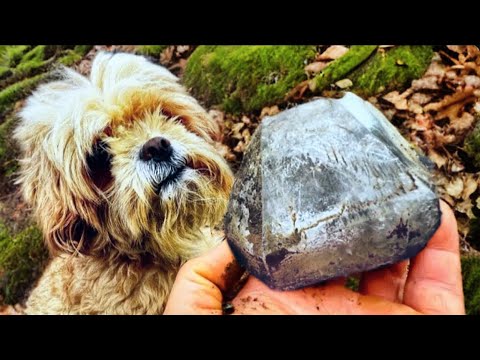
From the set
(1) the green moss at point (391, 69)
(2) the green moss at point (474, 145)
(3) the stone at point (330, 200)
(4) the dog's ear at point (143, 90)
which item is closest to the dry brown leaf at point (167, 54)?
(4) the dog's ear at point (143, 90)

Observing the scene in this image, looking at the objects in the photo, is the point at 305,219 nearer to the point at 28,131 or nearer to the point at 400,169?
the point at 400,169

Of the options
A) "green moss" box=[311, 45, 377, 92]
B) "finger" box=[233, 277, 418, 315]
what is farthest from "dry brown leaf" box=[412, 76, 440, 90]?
"finger" box=[233, 277, 418, 315]

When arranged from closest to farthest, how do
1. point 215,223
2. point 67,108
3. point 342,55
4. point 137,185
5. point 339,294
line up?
point 339,294 < point 137,185 < point 67,108 < point 215,223 < point 342,55

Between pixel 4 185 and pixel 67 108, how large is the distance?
37.5 inches

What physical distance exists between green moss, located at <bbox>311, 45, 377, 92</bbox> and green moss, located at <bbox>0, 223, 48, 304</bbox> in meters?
2.23

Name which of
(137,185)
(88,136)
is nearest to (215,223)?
(137,185)

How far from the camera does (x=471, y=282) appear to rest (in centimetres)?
289

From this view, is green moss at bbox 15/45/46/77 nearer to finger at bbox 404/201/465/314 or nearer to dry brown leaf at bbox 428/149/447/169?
dry brown leaf at bbox 428/149/447/169

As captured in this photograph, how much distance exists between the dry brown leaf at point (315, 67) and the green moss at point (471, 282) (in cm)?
162

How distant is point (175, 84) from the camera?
306cm

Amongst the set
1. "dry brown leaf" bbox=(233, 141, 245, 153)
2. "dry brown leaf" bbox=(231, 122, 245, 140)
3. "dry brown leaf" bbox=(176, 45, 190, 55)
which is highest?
"dry brown leaf" bbox=(176, 45, 190, 55)

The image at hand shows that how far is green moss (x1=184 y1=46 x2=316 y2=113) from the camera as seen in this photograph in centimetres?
355

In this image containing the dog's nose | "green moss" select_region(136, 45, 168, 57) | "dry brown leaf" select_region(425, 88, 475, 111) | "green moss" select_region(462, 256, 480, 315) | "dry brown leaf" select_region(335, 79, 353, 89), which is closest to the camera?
the dog's nose

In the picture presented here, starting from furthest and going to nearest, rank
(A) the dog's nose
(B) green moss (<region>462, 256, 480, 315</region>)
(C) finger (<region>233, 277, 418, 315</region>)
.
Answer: (B) green moss (<region>462, 256, 480, 315</region>)
(A) the dog's nose
(C) finger (<region>233, 277, 418, 315</region>)
